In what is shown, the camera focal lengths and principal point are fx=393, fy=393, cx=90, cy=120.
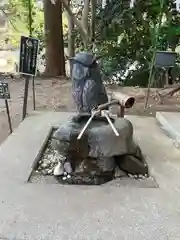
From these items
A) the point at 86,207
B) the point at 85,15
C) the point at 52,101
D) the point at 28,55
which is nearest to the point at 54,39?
the point at 85,15

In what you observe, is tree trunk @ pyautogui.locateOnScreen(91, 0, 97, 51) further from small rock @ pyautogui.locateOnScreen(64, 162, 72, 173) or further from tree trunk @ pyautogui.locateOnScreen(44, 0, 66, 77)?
small rock @ pyautogui.locateOnScreen(64, 162, 72, 173)

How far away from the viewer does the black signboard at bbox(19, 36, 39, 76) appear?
3.34 meters

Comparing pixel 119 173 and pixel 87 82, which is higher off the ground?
pixel 87 82

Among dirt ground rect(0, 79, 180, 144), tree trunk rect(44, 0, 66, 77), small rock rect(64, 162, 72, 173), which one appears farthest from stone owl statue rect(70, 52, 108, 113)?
tree trunk rect(44, 0, 66, 77)

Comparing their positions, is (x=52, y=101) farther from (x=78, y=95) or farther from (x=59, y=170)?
(x=59, y=170)

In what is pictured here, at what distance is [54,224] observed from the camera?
1710 mm

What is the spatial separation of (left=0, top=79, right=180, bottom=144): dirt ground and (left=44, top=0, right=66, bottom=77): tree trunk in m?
0.78

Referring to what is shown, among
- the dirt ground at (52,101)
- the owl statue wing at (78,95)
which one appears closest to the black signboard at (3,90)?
the dirt ground at (52,101)

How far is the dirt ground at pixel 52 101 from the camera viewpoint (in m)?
4.48

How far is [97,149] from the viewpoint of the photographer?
2.24 m

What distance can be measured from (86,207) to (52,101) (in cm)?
324

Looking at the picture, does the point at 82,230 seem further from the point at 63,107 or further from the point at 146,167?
the point at 63,107

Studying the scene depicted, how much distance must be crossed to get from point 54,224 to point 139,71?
5016mm

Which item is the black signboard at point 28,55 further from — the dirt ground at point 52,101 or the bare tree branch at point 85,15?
the bare tree branch at point 85,15
